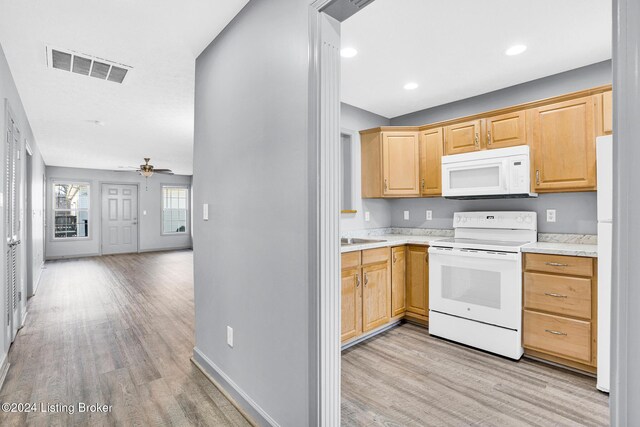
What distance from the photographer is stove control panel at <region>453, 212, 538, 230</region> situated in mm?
3107

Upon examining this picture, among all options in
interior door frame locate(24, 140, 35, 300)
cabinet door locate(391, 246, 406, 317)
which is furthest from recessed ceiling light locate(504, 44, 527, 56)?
interior door frame locate(24, 140, 35, 300)

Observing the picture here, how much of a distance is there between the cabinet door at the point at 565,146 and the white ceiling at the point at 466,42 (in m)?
0.42

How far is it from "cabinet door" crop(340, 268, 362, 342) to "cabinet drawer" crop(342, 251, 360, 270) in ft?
0.12

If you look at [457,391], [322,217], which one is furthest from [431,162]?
[322,217]

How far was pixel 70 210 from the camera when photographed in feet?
28.1

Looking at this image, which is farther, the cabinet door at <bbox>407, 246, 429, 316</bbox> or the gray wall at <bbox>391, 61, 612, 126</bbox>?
the cabinet door at <bbox>407, 246, 429, 316</bbox>

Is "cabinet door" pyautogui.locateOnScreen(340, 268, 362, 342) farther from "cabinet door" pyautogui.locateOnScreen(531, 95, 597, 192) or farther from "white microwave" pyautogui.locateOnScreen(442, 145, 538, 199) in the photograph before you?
"cabinet door" pyautogui.locateOnScreen(531, 95, 597, 192)

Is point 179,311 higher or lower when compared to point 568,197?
lower

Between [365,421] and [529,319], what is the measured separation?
65.7 inches

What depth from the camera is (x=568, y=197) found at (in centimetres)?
296

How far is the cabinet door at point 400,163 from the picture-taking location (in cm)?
382

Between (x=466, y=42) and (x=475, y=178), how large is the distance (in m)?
1.30

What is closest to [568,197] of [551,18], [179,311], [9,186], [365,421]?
[551,18]

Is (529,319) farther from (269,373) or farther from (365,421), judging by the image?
(269,373)
